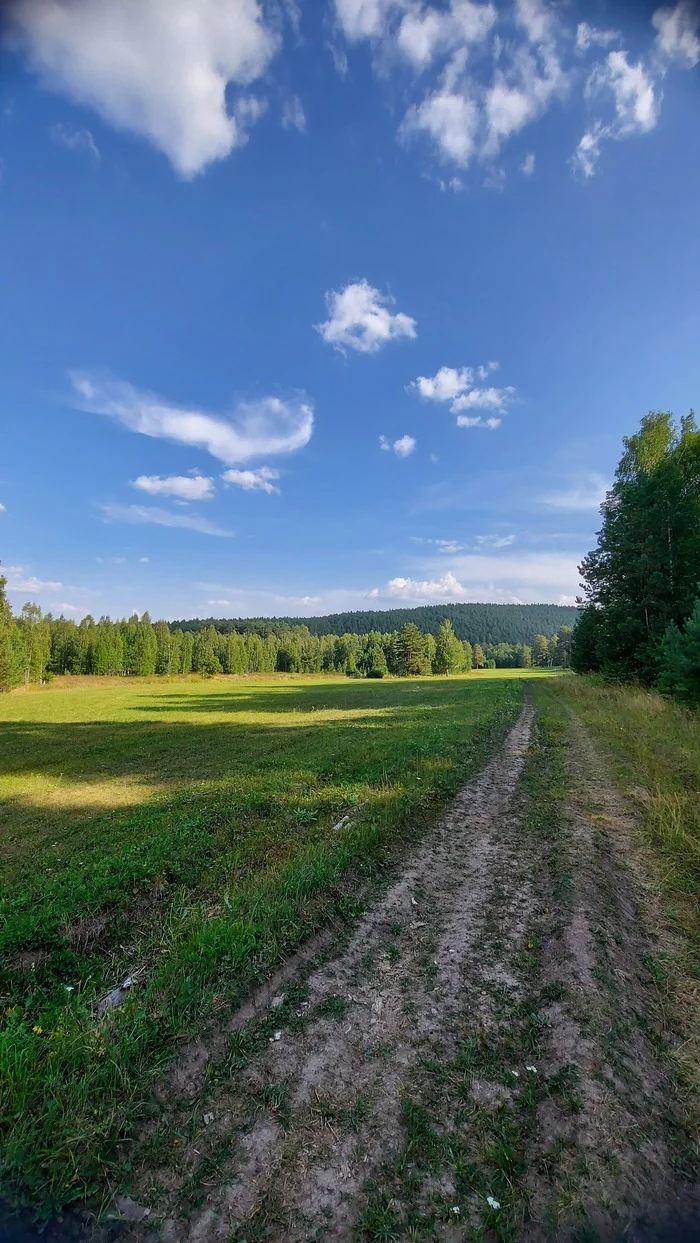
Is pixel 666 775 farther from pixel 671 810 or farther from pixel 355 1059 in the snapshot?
pixel 355 1059

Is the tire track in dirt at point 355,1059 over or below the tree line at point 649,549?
below

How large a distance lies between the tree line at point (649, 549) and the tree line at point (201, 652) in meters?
57.9

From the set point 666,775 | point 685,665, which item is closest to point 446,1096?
point 666,775

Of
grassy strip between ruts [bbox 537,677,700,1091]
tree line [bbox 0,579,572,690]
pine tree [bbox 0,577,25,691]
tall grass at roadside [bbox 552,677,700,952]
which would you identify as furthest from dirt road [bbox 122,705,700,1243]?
tree line [bbox 0,579,572,690]

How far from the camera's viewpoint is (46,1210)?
7.44 feet

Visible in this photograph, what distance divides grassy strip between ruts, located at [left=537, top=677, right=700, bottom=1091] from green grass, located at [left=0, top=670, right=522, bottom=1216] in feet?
9.98

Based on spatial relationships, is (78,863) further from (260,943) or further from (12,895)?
(260,943)

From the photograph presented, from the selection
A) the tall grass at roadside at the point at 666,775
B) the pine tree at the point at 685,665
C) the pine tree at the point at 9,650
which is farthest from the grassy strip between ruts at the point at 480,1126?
the pine tree at the point at 9,650

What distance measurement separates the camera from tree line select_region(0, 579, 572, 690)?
87.9 metres

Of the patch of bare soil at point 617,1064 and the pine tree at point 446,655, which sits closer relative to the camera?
the patch of bare soil at point 617,1064

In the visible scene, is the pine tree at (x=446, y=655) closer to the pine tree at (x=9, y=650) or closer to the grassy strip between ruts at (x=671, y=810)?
the pine tree at (x=9, y=650)

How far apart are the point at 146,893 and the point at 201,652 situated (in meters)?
119

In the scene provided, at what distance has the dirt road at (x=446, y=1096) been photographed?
230cm

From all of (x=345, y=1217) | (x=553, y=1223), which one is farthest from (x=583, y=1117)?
(x=345, y=1217)
